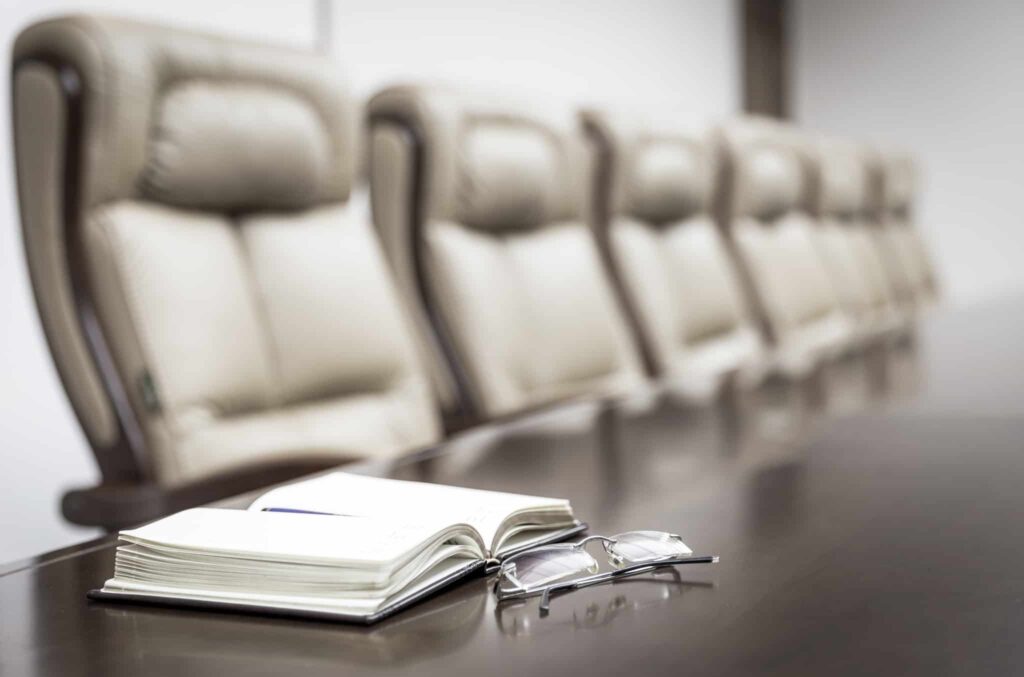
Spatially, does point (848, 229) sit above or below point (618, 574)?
below

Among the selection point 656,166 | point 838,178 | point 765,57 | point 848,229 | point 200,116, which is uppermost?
point 765,57

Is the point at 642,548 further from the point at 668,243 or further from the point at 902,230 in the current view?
the point at 902,230

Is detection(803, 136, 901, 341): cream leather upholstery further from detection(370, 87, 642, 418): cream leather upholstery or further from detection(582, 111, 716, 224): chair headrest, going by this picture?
detection(370, 87, 642, 418): cream leather upholstery

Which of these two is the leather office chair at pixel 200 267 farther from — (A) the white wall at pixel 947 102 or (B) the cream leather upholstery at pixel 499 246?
(A) the white wall at pixel 947 102

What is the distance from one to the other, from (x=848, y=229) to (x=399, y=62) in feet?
8.31

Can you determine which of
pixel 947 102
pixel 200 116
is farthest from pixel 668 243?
pixel 947 102

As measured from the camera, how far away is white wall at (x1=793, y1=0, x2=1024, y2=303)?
6.89 meters

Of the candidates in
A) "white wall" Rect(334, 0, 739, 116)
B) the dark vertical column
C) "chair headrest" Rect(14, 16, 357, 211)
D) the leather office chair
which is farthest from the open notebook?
→ the dark vertical column

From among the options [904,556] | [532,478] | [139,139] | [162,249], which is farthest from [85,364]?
[904,556]

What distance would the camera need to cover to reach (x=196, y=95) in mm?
1666

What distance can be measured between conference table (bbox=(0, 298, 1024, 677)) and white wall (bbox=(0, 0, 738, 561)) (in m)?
0.95

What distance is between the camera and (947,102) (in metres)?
7.05

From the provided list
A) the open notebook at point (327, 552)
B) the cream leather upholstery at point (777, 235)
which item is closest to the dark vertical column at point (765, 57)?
the cream leather upholstery at point (777, 235)

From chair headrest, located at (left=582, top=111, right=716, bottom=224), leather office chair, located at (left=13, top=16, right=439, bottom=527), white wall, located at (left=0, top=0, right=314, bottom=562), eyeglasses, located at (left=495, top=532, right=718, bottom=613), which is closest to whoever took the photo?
eyeglasses, located at (left=495, top=532, right=718, bottom=613)
